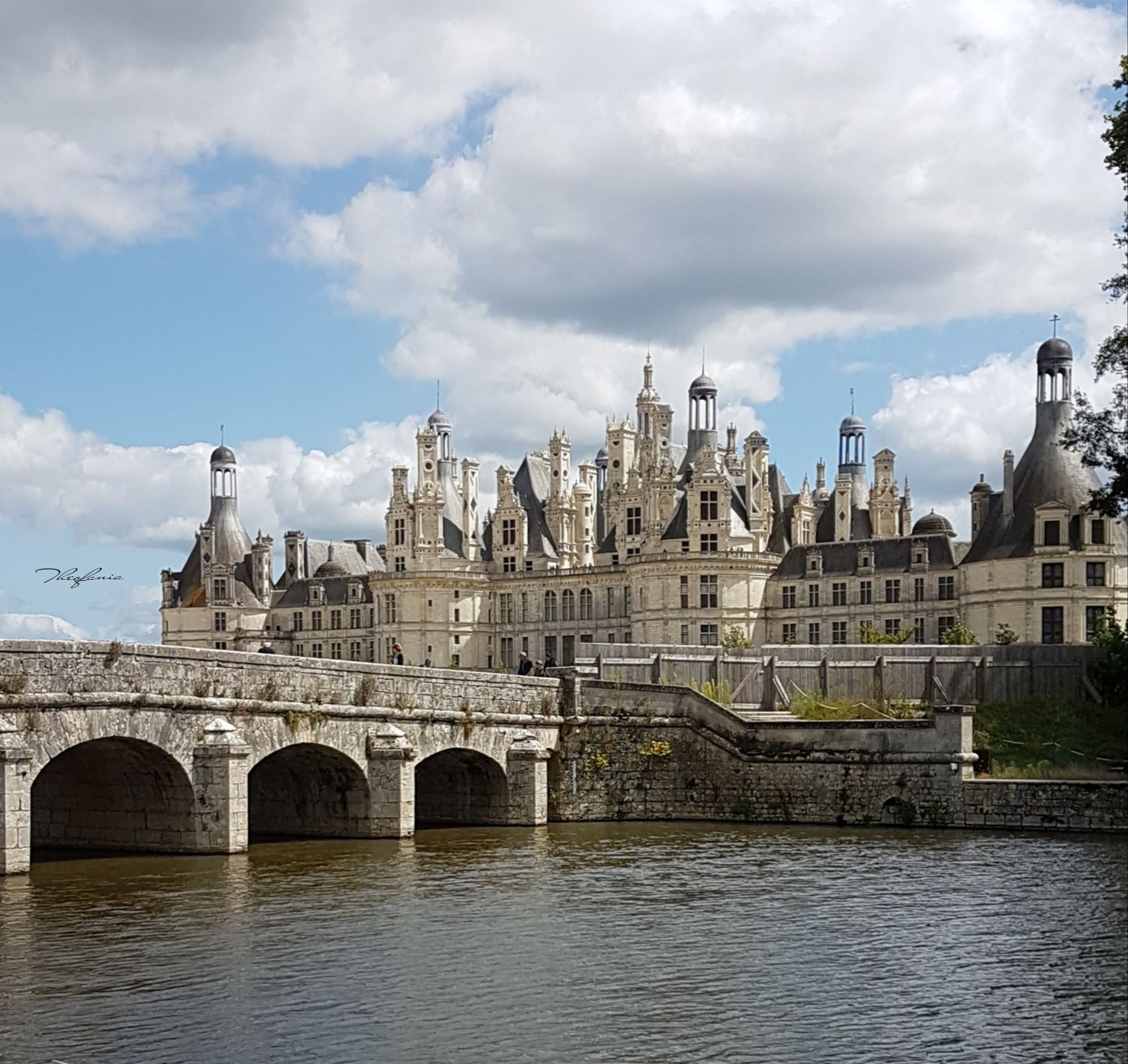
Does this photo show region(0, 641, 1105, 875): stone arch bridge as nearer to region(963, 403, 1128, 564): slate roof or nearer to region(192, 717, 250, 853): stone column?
region(192, 717, 250, 853): stone column

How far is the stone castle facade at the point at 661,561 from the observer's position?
68375 millimetres

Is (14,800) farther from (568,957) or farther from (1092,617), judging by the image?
(1092,617)

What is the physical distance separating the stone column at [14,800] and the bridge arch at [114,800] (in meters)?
2.39

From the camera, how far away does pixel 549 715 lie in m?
38.3

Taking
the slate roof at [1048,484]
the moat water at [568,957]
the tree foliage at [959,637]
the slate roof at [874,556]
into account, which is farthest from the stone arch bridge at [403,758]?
the slate roof at [874,556]

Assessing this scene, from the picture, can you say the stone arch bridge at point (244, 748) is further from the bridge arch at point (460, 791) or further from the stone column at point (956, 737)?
the stone column at point (956, 737)

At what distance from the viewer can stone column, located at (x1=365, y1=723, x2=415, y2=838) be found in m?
32.9

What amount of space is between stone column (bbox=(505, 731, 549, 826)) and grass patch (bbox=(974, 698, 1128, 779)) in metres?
10.8

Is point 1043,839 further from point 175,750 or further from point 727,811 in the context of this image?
point 175,750

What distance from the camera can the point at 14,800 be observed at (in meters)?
25.2

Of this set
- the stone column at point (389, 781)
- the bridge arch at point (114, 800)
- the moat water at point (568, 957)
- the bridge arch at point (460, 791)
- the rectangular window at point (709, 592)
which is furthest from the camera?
the rectangular window at point (709, 592)

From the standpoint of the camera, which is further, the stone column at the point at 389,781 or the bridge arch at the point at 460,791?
the bridge arch at the point at 460,791

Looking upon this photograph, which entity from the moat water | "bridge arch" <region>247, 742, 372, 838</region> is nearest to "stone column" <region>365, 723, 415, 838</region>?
"bridge arch" <region>247, 742, 372, 838</region>

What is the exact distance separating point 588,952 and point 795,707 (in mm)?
19906
